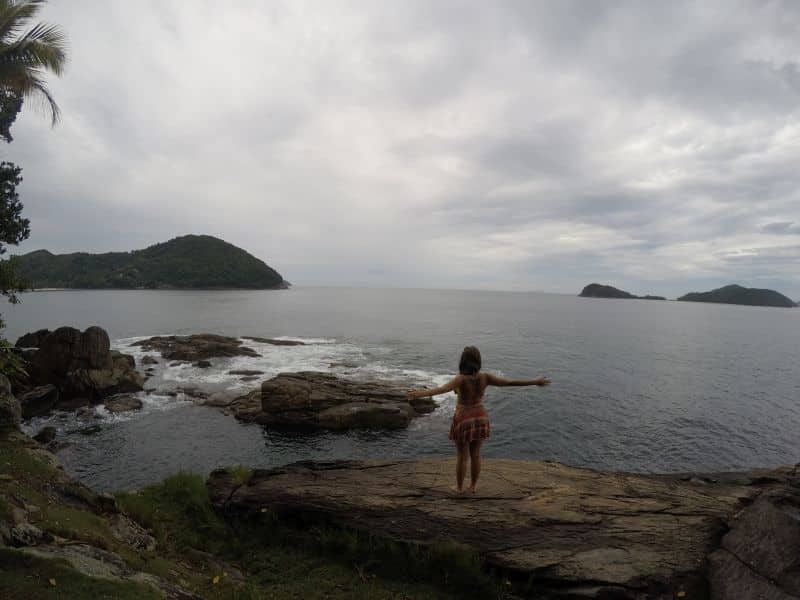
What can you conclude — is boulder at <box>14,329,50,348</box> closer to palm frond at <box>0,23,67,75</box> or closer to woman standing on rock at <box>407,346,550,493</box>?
palm frond at <box>0,23,67,75</box>

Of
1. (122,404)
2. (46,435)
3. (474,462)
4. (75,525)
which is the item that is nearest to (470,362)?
(474,462)

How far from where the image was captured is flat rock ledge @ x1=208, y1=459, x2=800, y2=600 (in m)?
8.22

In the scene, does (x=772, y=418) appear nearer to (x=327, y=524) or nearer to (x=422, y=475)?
(x=422, y=475)

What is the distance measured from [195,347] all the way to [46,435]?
27.8 meters

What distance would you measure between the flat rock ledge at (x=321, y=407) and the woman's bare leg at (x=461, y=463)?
18.8 m

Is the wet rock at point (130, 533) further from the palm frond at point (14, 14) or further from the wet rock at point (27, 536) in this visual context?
the palm frond at point (14, 14)

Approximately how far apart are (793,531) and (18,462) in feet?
65.0

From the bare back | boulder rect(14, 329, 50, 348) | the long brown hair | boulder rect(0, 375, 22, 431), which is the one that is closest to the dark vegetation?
the bare back

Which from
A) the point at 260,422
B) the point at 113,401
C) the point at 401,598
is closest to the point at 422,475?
the point at 401,598

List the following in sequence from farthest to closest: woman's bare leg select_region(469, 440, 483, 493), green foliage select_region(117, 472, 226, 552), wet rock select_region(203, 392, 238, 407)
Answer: wet rock select_region(203, 392, 238, 407) < green foliage select_region(117, 472, 226, 552) < woman's bare leg select_region(469, 440, 483, 493)

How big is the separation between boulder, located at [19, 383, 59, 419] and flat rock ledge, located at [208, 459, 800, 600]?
89.3 ft

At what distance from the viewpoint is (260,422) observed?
2967cm

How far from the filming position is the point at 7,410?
51.6ft

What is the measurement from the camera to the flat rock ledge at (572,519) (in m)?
8.22
